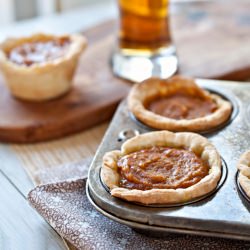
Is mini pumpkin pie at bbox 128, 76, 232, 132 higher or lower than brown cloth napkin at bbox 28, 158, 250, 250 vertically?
higher

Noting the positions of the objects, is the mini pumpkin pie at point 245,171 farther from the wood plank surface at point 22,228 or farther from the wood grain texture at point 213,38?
the wood grain texture at point 213,38

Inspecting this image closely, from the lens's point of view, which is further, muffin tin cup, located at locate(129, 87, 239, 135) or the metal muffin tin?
muffin tin cup, located at locate(129, 87, 239, 135)

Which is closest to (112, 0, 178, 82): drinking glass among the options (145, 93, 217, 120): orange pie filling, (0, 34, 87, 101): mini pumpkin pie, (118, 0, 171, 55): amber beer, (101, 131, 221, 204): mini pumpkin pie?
(118, 0, 171, 55): amber beer

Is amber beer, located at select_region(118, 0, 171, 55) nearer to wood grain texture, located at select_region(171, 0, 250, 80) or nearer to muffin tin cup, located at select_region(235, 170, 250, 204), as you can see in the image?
wood grain texture, located at select_region(171, 0, 250, 80)

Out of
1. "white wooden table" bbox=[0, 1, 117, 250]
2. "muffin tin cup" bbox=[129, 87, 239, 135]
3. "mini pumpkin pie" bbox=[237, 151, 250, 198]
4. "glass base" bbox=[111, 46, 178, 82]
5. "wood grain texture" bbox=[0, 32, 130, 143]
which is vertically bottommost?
"white wooden table" bbox=[0, 1, 117, 250]

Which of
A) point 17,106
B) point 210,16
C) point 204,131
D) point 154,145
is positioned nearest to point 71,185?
point 154,145

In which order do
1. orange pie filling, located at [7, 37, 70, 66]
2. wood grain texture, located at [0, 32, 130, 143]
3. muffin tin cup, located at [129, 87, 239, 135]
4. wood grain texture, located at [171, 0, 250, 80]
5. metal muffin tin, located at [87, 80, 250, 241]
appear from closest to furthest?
metal muffin tin, located at [87, 80, 250, 241] < muffin tin cup, located at [129, 87, 239, 135] < wood grain texture, located at [0, 32, 130, 143] < orange pie filling, located at [7, 37, 70, 66] < wood grain texture, located at [171, 0, 250, 80]

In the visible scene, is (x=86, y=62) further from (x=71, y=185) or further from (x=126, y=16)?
(x=71, y=185)

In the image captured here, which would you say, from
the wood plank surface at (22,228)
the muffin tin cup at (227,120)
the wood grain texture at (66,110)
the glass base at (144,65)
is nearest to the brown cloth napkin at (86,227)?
the wood plank surface at (22,228)
